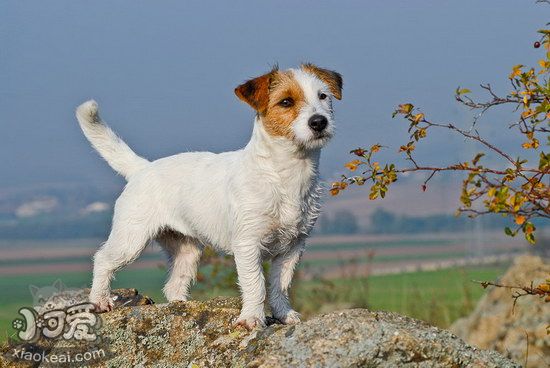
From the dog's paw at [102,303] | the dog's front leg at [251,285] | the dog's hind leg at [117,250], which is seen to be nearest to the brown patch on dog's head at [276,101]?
the dog's front leg at [251,285]

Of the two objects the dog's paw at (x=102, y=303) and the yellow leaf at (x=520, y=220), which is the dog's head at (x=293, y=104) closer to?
the yellow leaf at (x=520, y=220)

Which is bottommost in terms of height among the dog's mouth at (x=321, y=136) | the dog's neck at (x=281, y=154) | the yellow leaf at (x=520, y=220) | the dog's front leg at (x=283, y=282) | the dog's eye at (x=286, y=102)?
the dog's front leg at (x=283, y=282)

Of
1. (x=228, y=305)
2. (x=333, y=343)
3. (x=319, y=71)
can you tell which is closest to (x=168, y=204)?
(x=228, y=305)

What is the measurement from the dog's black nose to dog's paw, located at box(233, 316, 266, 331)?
5.10 ft

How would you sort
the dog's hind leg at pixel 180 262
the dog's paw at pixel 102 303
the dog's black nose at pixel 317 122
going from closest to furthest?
the dog's black nose at pixel 317 122 < the dog's paw at pixel 102 303 < the dog's hind leg at pixel 180 262

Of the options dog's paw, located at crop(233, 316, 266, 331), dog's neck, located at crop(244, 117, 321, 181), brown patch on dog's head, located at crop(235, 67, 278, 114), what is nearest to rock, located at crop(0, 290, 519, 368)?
dog's paw, located at crop(233, 316, 266, 331)

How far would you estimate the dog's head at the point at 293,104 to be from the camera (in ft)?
21.6

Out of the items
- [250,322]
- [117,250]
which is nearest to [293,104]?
[250,322]

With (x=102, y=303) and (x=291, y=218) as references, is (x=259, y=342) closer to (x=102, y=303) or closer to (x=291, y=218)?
(x=291, y=218)

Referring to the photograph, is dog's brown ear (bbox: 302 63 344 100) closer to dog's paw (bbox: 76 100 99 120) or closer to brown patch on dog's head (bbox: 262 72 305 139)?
brown patch on dog's head (bbox: 262 72 305 139)

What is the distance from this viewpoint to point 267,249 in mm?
7012

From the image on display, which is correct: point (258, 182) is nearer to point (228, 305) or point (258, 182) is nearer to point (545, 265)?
point (228, 305)

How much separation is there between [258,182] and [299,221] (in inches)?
18.5

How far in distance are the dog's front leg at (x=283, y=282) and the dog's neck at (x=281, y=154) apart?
0.69 m
